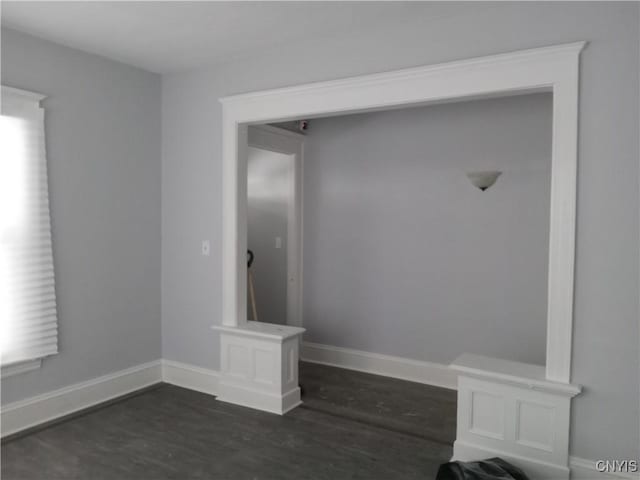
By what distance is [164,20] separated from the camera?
3.11 m

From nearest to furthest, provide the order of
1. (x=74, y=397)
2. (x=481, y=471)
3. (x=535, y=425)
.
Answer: (x=481, y=471) < (x=535, y=425) < (x=74, y=397)

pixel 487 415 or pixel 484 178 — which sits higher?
pixel 484 178

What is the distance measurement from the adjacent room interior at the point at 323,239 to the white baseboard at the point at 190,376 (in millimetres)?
21

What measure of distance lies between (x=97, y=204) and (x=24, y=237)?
0.65 metres

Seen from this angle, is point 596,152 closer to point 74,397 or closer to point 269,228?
point 269,228

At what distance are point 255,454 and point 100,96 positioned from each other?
9.67ft

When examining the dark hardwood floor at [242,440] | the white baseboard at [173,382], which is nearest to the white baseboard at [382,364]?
the white baseboard at [173,382]

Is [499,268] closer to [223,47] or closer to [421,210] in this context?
[421,210]

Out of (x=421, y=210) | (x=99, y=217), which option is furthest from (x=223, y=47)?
(x=421, y=210)

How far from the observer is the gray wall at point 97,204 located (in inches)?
137

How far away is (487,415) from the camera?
113 inches

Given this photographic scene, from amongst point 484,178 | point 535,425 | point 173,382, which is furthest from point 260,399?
point 484,178

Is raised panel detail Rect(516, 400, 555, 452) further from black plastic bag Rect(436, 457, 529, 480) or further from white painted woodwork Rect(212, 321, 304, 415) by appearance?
white painted woodwork Rect(212, 321, 304, 415)

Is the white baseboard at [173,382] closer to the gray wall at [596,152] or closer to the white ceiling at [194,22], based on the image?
the gray wall at [596,152]
